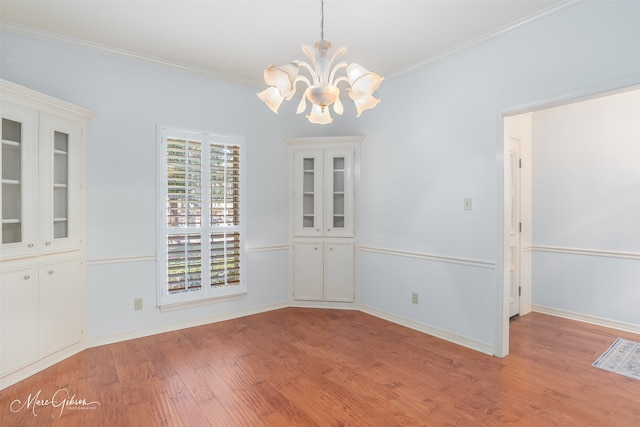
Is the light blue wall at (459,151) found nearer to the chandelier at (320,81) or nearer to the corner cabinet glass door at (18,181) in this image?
the chandelier at (320,81)

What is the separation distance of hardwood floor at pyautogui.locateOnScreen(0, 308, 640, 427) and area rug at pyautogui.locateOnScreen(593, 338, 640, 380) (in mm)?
74

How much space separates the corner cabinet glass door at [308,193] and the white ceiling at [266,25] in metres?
1.31

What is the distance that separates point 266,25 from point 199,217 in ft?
6.83

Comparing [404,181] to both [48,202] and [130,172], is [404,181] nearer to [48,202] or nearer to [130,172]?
[130,172]

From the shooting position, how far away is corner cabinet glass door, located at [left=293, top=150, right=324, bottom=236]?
14.7 feet

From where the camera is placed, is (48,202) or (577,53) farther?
(48,202)

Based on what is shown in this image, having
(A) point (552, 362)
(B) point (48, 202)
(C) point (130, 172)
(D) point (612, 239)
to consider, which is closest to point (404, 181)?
(A) point (552, 362)

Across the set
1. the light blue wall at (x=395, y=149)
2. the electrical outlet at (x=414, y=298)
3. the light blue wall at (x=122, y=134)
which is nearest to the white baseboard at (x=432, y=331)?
the light blue wall at (x=395, y=149)

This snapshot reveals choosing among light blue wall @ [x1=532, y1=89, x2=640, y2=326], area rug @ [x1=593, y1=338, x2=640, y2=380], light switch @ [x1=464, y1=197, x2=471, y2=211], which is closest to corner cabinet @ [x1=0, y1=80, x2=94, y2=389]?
light switch @ [x1=464, y1=197, x2=471, y2=211]

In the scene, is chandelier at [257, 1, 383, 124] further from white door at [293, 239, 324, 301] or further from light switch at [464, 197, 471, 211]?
white door at [293, 239, 324, 301]

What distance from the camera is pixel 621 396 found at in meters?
Answer: 2.39

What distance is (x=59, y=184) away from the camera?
2949 millimetres

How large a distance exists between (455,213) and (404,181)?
2.42 feet

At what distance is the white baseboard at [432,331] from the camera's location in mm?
3162
